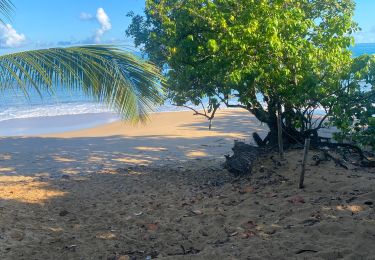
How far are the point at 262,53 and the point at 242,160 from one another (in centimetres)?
243

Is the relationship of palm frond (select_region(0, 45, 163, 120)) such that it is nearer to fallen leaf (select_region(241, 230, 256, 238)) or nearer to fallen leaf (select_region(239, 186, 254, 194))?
fallen leaf (select_region(241, 230, 256, 238))

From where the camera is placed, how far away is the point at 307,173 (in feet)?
25.4

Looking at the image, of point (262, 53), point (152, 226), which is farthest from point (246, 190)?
point (262, 53)

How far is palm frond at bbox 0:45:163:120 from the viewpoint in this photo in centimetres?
536

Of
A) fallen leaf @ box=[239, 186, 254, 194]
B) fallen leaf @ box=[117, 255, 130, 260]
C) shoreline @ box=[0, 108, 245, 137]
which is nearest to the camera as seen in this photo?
fallen leaf @ box=[117, 255, 130, 260]

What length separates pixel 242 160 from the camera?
8906 mm

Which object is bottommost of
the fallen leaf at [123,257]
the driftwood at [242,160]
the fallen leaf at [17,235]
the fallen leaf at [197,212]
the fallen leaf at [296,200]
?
the fallen leaf at [123,257]

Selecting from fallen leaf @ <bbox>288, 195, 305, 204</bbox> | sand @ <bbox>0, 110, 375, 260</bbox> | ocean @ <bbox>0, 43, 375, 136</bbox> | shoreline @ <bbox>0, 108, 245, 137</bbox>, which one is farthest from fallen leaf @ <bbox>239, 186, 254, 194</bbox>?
shoreline @ <bbox>0, 108, 245, 137</bbox>

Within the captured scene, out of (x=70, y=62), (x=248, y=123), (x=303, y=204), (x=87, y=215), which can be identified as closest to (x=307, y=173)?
(x=303, y=204)

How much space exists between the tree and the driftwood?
81cm

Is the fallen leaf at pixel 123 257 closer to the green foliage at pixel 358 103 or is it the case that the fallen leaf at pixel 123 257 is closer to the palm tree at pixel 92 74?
the palm tree at pixel 92 74

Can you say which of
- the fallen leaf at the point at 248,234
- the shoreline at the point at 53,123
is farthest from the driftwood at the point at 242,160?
the shoreline at the point at 53,123

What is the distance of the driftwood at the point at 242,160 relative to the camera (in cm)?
880

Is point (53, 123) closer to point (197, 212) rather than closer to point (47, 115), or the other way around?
point (47, 115)
